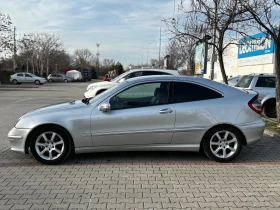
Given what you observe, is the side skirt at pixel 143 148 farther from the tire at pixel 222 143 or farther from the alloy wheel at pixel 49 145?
the alloy wheel at pixel 49 145

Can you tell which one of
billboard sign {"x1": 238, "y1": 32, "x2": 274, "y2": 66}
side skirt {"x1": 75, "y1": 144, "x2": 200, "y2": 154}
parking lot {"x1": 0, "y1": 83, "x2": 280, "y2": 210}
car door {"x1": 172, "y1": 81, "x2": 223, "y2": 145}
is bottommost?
parking lot {"x1": 0, "y1": 83, "x2": 280, "y2": 210}

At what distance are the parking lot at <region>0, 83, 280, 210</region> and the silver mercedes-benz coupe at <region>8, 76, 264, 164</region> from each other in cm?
32

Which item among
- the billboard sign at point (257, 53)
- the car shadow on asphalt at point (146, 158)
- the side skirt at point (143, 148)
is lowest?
the car shadow on asphalt at point (146, 158)

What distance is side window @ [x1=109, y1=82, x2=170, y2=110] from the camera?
5688 millimetres

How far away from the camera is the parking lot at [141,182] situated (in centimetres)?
406

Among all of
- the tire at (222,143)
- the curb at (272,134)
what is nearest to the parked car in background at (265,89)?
the curb at (272,134)

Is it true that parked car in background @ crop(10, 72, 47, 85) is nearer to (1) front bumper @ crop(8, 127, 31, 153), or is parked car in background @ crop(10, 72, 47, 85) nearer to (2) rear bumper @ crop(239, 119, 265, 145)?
(1) front bumper @ crop(8, 127, 31, 153)

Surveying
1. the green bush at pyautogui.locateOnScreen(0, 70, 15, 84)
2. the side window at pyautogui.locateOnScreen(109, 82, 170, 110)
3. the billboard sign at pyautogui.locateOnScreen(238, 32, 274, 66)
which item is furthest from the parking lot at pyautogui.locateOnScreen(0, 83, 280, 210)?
the green bush at pyautogui.locateOnScreen(0, 70, 15, 84)

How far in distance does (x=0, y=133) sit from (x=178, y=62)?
37069 millimetres

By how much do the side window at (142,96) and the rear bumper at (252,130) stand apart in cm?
154

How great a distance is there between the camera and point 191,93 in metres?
5.84

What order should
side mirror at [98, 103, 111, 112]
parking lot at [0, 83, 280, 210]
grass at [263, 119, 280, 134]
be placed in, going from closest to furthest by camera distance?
parking lot at [0, 83, 280, 210]
side mirror at [98, 103, 111, 112]
grass at [263, 119, 280, 134]

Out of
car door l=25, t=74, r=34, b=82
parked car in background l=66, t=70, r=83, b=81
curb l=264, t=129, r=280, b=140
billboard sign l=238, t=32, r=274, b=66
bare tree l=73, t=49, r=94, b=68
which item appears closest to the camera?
curb l=264, t=129, r=280, b=140

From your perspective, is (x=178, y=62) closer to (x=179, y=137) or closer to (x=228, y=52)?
(x=228, y=52)
